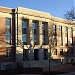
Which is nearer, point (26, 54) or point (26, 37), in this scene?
point (26, 54)

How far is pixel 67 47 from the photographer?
81125mm

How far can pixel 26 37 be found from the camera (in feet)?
214

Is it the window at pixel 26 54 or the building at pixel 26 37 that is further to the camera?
the window at pixel 26 54

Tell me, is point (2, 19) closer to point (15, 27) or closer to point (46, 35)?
point (15, 27)

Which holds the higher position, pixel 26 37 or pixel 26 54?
pixel 26 37

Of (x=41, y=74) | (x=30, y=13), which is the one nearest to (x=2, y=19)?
(x=30, y=13)

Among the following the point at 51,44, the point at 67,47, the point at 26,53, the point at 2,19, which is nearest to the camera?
the point at 2,19

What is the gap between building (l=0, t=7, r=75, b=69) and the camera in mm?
60625

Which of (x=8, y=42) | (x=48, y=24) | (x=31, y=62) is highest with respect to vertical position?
(x=48, y=24)

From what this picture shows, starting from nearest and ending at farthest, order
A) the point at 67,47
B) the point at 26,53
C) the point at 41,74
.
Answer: the point at 41,74 < the point at 26,53 < the point at 67,47

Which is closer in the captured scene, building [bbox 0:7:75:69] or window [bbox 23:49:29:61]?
building [bbox 0:7:75:69]

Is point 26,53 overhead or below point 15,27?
below

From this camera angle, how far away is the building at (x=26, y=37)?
60.6 meters

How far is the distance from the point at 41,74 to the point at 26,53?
23.8 meters
